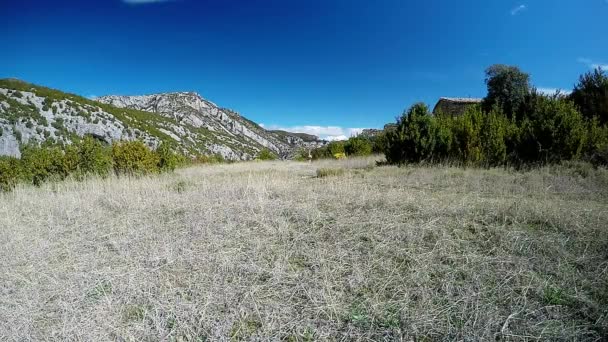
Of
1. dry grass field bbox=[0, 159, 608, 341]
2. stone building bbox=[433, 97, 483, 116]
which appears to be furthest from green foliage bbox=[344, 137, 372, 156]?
dry grass field bbox=[0, 159, 608, 341]

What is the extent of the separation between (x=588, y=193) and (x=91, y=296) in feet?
26.6

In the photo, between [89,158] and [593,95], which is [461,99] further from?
[89,158]

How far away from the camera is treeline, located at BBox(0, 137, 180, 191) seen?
946 cm

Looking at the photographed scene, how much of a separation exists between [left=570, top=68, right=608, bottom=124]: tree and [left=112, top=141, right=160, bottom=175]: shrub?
56.3ft

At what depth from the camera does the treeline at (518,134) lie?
920 cm

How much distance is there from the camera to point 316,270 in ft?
10.5

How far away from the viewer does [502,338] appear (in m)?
2.18

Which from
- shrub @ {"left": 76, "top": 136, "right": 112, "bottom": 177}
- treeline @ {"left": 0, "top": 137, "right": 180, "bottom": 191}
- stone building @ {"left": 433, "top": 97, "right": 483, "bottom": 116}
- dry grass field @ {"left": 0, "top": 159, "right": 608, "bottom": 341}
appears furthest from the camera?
stone building @ {"left": 433, "top": 97, "right": 483, "bottom": 116}

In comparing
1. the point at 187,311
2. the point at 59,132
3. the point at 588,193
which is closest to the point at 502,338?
the point at 187,311

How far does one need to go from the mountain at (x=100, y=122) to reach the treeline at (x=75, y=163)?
16.4m

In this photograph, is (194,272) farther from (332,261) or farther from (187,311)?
(332,261)

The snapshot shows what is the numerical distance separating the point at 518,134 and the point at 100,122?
37318mm

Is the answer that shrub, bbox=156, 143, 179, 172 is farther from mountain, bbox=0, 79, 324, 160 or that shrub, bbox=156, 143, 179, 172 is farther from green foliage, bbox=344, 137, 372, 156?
mountain, bbox=0, 79, 324, 160

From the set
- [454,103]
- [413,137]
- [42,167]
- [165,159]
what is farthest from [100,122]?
[454,103]
